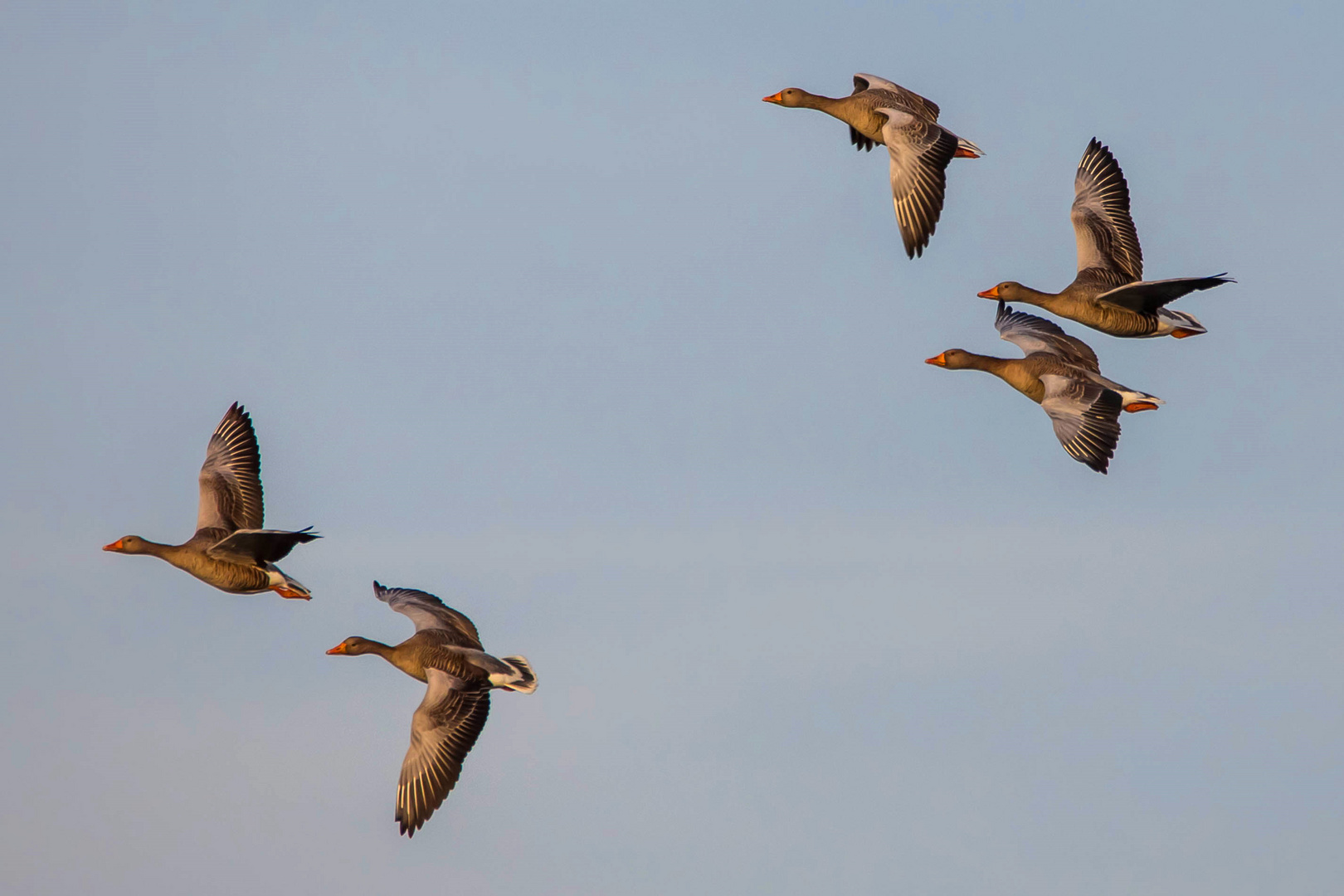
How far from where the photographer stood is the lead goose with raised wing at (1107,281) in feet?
85.4

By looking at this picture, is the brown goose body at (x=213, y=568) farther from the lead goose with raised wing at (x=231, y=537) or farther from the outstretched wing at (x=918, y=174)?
the outstretched wing at (x=918, y=174)

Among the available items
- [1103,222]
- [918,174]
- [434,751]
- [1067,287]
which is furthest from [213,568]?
[1103,222]

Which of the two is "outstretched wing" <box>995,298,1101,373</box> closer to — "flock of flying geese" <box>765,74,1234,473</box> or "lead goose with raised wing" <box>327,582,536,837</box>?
"flock of flying geese" <box>765,74,1234,473</box>

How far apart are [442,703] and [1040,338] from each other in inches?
429

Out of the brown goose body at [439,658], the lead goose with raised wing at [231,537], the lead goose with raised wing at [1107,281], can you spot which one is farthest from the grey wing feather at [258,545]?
the lead goose with raised wing at [1107,281]

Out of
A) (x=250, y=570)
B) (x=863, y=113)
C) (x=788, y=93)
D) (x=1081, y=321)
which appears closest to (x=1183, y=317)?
(x=1081, y=321)

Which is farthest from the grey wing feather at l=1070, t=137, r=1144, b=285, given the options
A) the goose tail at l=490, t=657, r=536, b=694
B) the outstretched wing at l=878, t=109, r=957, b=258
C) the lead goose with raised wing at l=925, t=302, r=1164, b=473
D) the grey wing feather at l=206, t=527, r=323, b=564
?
the grey wing feather at l=206, t=527, r=323, b=564

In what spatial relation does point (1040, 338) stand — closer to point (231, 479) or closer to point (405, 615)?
point (405, 615)

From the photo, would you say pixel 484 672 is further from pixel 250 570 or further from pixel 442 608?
pixel 250 570

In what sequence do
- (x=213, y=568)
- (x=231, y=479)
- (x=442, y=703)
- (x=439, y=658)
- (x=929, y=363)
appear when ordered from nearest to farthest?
(x=442, y=703)
(x=439, y=658)
(x=213, y=568)
(x=231, y=479)
(x=929, y=363)

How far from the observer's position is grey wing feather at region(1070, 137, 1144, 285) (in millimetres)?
27844

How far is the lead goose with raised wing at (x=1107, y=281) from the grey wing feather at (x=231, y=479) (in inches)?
453

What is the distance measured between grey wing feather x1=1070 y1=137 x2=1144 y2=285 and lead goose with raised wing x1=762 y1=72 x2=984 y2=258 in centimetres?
306

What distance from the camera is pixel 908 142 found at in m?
25.2
